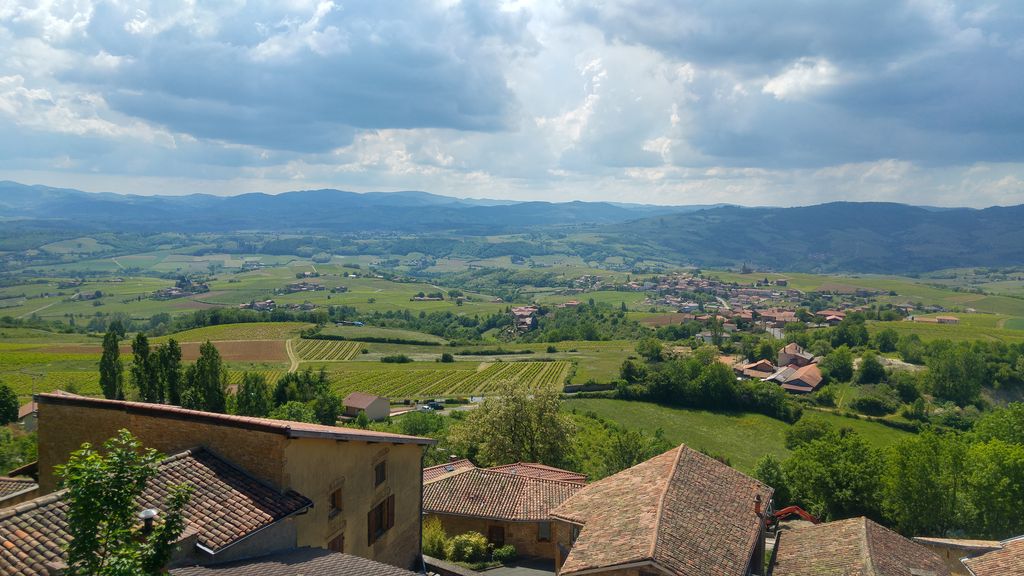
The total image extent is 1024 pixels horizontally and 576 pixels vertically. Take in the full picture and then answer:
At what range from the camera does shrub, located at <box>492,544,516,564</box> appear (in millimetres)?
23469

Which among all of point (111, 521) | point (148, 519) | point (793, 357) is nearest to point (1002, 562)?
point (148, 519)

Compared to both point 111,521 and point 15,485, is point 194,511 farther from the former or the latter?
point 15,485

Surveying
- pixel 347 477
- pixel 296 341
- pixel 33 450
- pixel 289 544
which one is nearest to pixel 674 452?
pixel 347 477

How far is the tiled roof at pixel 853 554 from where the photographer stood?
20.2 meters

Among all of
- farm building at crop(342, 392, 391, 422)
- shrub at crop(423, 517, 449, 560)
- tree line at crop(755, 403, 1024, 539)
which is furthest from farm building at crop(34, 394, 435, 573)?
farm building at crop(342, 392, 391, 422)

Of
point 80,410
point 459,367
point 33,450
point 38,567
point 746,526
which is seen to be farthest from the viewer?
point 459,367

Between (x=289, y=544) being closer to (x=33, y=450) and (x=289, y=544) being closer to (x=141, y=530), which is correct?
(x=141, y=530)

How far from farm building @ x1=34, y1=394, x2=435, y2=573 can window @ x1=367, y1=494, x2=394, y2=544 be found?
0.03 m

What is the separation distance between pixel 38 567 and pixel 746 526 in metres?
16.9

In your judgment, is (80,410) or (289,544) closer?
(289,544)

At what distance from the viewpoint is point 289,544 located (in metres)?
11.9

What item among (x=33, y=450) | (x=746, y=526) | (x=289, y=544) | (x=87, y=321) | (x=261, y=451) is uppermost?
(x=261, y=451)

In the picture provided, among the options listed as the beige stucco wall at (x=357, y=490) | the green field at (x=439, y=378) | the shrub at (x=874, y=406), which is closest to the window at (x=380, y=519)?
the beige stucco wall at (x=357, y=490)

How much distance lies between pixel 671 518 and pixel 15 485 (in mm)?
16893
